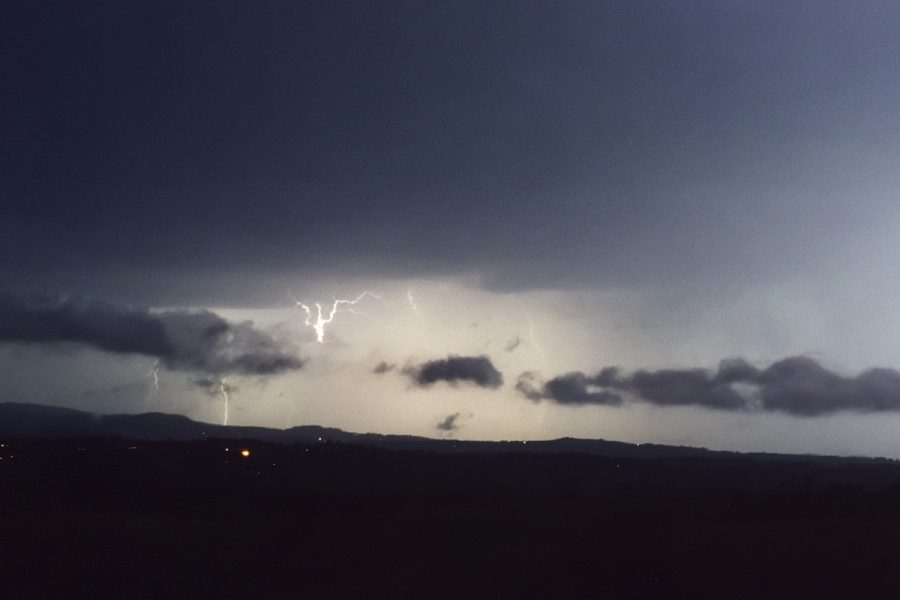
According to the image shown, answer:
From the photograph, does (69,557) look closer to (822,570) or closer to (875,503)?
(822,570)

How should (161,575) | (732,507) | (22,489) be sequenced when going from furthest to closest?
(22,489), (732,507), (161,575)

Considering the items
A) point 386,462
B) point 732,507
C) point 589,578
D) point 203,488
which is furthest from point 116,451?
point 589,578

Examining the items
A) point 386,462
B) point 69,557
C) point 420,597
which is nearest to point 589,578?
point 420,597

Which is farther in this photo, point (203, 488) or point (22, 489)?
point (203, 488)

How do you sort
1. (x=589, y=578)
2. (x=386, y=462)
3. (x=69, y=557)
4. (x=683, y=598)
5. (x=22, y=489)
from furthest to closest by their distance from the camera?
(x=386, y=462), (x=22, y=489), (x=69, y=557), (x=589, y=578), (x=683, y=598)

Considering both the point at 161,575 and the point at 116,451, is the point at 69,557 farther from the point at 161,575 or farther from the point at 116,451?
the point at 116,451

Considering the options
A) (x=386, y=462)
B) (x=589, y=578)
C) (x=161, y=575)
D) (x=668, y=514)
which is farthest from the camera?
(x=386, y=462)
